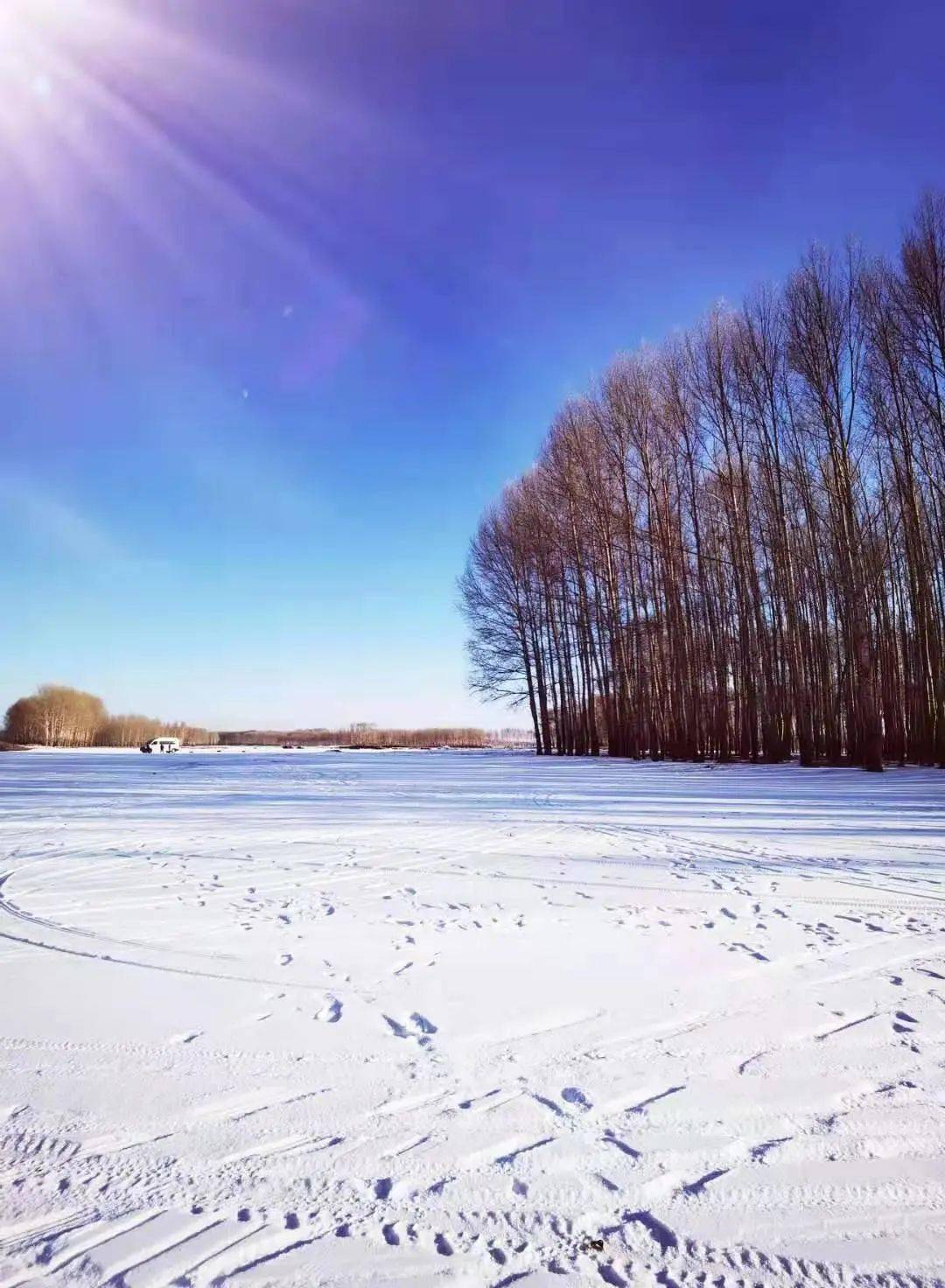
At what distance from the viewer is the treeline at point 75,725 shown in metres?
79.5

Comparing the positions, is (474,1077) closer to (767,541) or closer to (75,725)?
(767,541)

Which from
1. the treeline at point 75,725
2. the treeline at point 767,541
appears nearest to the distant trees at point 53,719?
the treeline at point 75,725

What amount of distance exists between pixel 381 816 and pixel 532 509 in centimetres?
2420

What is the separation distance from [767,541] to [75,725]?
8321 centimetres

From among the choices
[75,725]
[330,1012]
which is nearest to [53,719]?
[75,725]

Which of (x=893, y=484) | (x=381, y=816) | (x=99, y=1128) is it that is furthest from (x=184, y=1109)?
(x=893, y=484)

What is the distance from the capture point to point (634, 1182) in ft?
7.00

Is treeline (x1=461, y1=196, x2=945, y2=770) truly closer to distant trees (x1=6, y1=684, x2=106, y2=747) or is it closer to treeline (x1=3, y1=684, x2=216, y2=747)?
treeline (x1=3, y1=684, x2=216, y2=747)

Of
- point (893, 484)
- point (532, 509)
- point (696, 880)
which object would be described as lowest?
point (696, 880)

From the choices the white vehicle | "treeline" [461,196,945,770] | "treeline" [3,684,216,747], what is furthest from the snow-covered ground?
"treeline" [3,684,216,747]

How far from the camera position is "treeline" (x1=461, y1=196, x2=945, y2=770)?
1889cm

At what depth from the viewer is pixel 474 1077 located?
275cm

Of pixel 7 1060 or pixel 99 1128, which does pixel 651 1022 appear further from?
pixel 7 1060

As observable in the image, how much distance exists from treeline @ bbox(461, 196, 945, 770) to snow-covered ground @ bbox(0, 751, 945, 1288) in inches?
626
